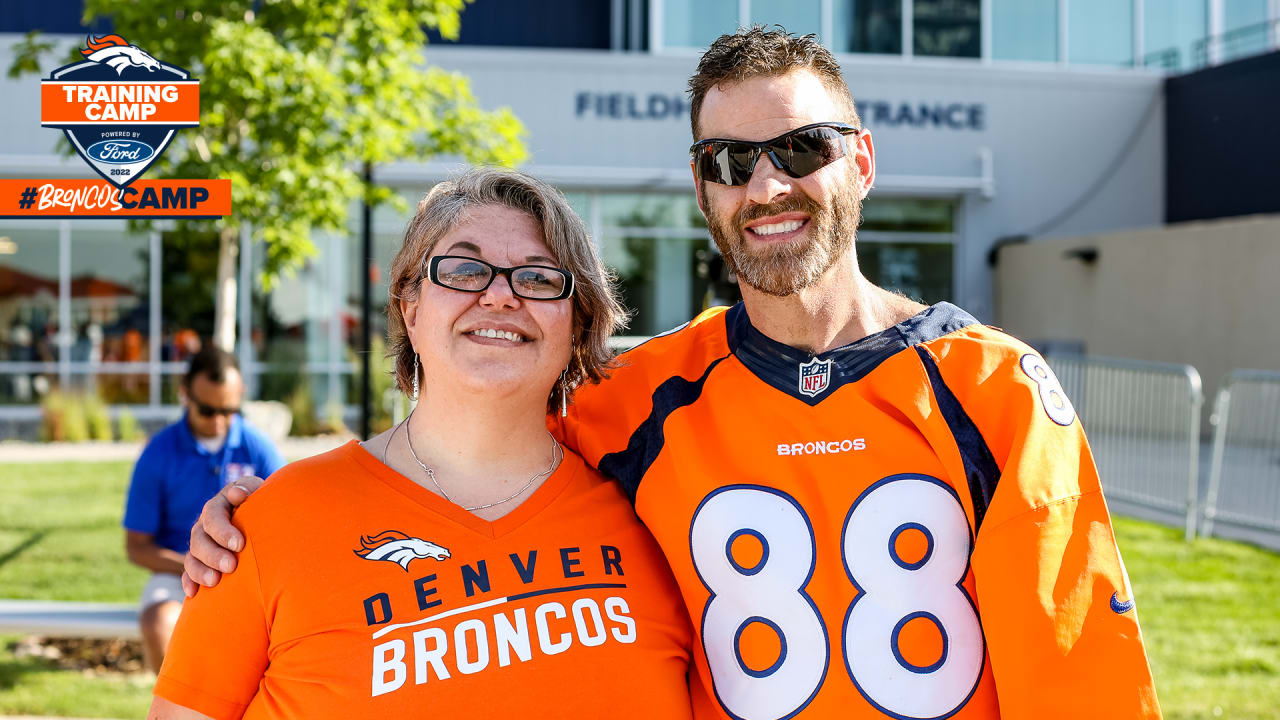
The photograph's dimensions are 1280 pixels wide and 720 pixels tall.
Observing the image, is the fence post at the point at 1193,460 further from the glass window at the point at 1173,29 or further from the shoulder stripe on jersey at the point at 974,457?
A: the glass window at the point at 1173,29

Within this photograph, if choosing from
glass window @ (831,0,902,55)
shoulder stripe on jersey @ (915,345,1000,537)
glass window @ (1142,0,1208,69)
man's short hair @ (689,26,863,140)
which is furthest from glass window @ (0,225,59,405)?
glass window @ (1142,0,1208,69)

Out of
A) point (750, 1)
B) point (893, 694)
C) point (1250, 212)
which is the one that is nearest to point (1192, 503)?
point (893, 694)

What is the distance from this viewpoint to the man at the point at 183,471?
14.8 feet

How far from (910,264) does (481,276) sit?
15847 millimetres

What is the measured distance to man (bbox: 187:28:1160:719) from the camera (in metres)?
1.84

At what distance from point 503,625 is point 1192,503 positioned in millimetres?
7493

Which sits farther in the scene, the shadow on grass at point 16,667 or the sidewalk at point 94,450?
the sidewalk at point 94,450

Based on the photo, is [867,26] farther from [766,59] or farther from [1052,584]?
[1052,584]

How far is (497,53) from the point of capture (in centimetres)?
1568

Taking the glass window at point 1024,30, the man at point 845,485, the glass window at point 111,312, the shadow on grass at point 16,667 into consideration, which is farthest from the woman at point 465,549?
the glass window at point 1024,30

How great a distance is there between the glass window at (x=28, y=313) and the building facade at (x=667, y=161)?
0.03m

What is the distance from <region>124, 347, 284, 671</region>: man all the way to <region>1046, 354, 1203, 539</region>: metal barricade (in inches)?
273

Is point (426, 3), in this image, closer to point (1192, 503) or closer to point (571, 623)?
point (571, 623)

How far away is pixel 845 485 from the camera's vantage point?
2.03 m
